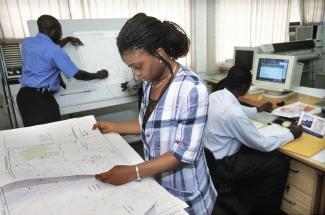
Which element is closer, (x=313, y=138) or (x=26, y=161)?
(x=26, y=161)

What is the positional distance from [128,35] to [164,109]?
24 centimetres

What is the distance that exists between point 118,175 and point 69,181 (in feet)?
0.46

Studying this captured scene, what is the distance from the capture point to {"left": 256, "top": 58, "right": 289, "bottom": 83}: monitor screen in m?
2.46

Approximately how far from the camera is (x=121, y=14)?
3104 millimetres

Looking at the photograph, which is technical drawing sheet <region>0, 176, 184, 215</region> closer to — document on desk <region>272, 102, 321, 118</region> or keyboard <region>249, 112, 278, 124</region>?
keyboard <region>249, 112, 278, 124</region>

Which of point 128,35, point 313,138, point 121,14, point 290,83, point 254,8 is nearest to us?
point 128,35

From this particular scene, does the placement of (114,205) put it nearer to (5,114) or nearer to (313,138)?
(313,138)

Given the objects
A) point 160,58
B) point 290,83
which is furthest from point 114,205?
point 290,83

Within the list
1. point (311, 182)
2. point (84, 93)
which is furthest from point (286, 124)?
point (84, 93)

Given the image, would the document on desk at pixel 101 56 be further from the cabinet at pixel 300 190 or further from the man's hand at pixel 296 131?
the cabinet at pixel 300 190

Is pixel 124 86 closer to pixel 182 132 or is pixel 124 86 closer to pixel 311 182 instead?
pixel 311 182

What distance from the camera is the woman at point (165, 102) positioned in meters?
0.73

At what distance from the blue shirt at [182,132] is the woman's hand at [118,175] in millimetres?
134

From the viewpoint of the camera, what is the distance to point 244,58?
320 centimetres
